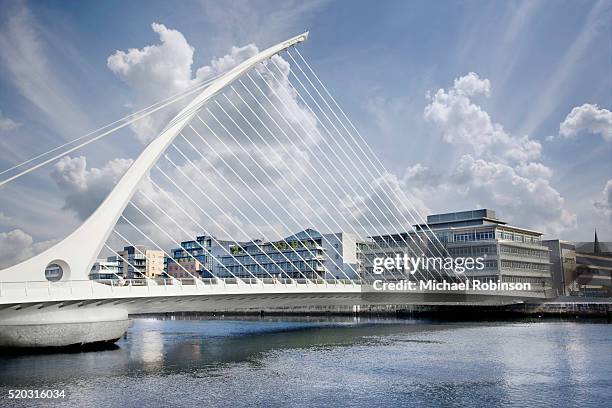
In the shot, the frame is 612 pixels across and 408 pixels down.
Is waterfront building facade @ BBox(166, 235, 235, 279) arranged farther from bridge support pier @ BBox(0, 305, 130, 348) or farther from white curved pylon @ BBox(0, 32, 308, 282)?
bridge support pier @ BBox(0, 305, 130, 348)

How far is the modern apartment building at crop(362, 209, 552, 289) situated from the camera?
247 ft

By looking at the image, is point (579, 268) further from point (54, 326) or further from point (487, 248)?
point (54, 326)

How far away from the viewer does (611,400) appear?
19719mm

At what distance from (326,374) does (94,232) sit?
1575 centimetres

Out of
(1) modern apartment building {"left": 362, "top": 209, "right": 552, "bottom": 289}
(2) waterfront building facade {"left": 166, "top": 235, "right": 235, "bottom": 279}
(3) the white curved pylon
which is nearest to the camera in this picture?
(3) the white curved pylon

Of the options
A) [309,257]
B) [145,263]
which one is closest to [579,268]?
[309,257]

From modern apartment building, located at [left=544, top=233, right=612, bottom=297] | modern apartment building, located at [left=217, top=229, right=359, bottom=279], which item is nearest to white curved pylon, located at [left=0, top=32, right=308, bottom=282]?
modern apartment building, located at [left=217, top=229, right=359, bottom=279]

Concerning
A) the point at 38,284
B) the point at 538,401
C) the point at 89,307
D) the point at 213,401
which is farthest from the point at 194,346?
the point at 538,401

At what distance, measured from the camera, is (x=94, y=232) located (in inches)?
1243

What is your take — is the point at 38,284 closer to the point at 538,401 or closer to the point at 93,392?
the point at 93,392

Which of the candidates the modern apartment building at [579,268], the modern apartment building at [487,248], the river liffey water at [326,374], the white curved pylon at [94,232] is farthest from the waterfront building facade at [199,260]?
the white curved pylon at [94,232]

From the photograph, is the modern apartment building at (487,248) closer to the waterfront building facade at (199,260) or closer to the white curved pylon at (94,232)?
the white curved pylon at (94,232)

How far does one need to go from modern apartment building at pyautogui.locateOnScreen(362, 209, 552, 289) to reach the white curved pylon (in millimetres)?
40936

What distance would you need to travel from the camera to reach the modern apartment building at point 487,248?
247 ft
